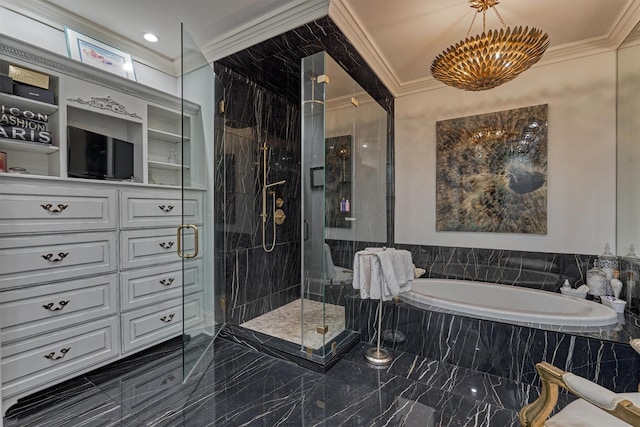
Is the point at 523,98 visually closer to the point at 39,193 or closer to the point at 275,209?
the point at 275,209

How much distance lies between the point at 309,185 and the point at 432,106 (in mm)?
2075

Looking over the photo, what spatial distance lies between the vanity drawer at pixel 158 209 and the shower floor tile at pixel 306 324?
114 cm

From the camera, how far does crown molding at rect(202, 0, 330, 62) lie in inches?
78.7

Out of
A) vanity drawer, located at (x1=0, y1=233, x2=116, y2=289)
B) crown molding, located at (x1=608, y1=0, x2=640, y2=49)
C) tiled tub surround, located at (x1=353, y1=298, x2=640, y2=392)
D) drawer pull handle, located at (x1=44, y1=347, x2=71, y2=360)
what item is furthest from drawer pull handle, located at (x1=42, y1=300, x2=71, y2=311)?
crown molding, located at (x1=608, y1=0, x2=640, y2=49)

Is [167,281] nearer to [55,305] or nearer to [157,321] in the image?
[157,321]

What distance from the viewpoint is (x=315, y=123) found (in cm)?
216

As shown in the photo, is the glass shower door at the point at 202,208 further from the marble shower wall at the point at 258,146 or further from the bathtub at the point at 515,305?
the bathtub at the point at 515,305

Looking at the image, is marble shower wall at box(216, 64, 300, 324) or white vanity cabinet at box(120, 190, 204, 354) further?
marble shower wall at box(216, 64, 300, 324)

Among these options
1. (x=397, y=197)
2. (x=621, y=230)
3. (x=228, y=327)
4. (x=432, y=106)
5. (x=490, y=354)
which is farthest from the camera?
(x=397, y=197)

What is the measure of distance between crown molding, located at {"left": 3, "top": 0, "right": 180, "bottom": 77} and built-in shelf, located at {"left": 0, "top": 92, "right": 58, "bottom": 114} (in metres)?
0.71

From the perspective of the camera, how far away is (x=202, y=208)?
2.40 metres

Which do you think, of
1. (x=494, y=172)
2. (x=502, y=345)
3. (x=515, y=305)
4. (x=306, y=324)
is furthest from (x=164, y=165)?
(x=515, y=305)

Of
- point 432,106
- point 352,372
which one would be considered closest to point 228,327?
point 352,372

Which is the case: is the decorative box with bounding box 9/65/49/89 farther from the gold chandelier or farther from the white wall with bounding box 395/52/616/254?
the white wall with bounding box 395/52/616/254
